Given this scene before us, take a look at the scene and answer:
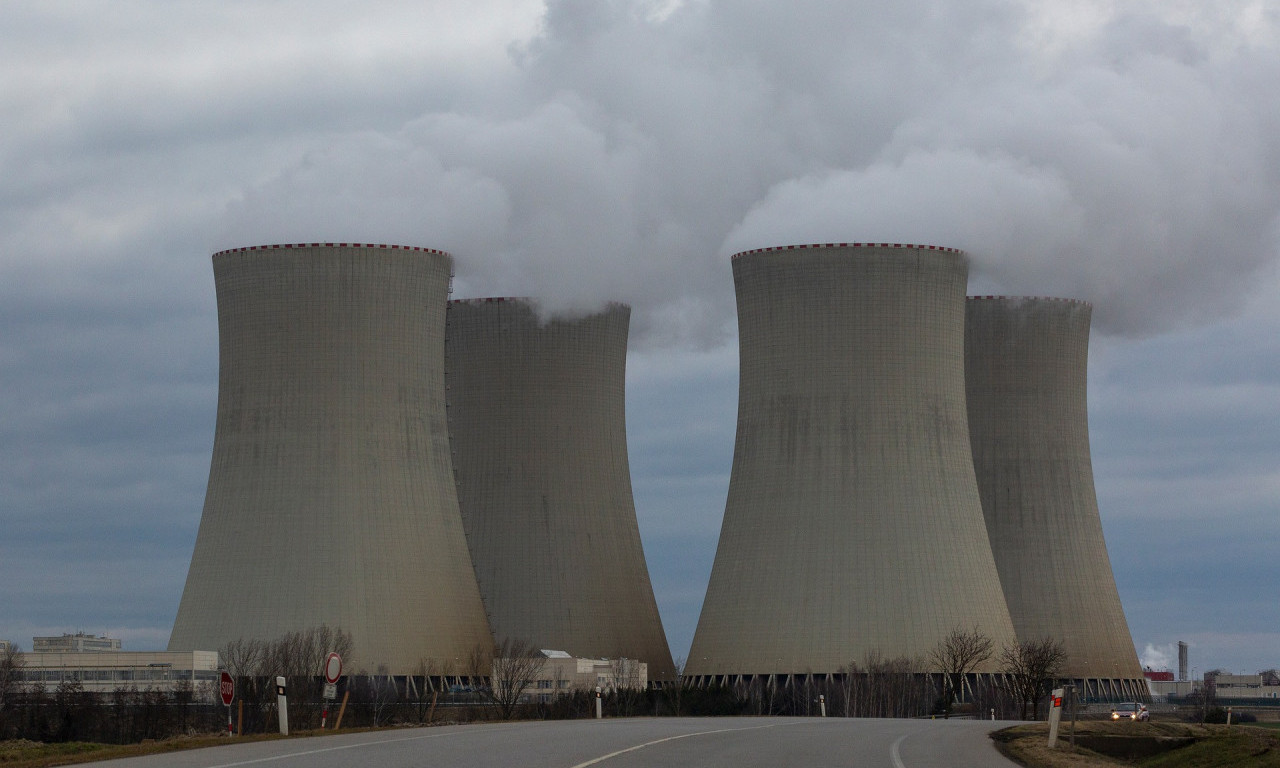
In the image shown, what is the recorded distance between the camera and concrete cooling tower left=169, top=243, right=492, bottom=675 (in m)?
37.7

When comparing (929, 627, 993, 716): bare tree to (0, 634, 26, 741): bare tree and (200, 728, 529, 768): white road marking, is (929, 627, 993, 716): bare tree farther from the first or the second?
(200, 728, 529, 768): white road marking

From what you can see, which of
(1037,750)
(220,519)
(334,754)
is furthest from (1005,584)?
(334,754)

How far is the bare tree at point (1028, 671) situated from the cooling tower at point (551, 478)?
1026cm

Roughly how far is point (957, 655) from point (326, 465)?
14.0 metres

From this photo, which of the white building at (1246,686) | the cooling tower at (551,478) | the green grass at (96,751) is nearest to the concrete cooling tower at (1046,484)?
the cooling tower at (551,478)

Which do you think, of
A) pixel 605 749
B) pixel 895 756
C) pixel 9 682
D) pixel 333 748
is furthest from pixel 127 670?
pixel 895 756

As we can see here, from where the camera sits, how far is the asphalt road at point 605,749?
46.1 feet

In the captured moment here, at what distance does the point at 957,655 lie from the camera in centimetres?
4009

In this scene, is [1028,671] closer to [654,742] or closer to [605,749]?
[654,742]

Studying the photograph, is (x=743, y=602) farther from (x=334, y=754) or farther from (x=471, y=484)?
(x=334, y=754)

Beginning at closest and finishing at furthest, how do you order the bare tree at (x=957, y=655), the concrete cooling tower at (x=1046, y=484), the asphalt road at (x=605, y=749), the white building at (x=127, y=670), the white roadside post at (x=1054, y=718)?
the asphalt road at (x=605, y=749), the white roadside post at (x=1054, y=718), the white building at (x=127, y=670), the bare tree at (x=957, y=655), the concrete cooling tower at (x=1046, y=484)

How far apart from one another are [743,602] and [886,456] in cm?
445

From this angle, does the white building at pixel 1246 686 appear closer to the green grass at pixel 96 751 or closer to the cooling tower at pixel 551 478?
the cooling tower at pixel 551 478

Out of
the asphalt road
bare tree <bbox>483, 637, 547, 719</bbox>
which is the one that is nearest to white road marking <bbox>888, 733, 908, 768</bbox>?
the asphalt road
